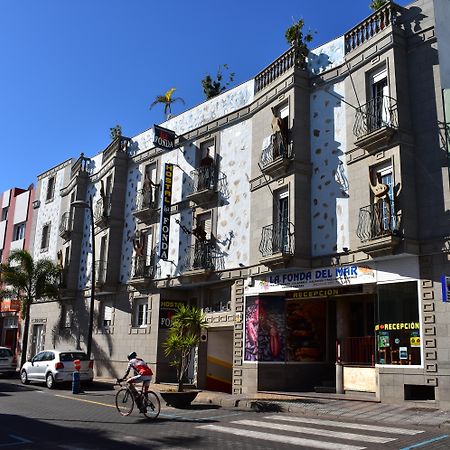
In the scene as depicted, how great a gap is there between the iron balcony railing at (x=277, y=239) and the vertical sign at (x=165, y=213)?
585cm

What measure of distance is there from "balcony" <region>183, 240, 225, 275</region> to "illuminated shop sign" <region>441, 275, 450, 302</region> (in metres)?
9.46

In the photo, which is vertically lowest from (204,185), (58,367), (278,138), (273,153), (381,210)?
(58,367)

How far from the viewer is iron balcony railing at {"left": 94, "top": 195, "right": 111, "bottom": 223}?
1128 inches

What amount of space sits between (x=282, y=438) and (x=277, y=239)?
9295 millimetres

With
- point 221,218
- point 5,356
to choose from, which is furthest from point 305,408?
point 5,356

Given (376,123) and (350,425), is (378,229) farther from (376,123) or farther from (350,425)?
(350,425)

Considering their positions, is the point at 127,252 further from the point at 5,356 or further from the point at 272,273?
the point at 272,273

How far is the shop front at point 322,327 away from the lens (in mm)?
15859

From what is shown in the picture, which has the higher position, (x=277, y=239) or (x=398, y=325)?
(x=277, y=239)

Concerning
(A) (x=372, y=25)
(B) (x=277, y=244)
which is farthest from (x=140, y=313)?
(A) (x=372, y=25)

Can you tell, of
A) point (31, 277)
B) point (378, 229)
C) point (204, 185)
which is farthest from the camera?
point (31, 277)

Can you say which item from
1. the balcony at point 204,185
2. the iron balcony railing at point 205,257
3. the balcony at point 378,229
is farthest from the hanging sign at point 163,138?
the balcony at point 378,229

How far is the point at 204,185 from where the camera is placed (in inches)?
912

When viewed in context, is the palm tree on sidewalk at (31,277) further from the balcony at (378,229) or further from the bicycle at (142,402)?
the balcony at (378,229)
